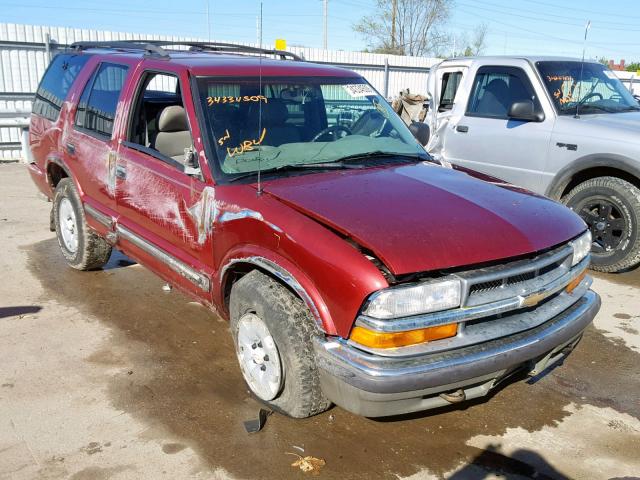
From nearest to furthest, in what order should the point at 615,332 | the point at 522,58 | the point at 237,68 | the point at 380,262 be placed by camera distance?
the point at 380,262, the point at 237,68, the point at 615,332, the point at 522,58

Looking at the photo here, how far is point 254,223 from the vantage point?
3076mm

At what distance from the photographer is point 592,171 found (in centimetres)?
592

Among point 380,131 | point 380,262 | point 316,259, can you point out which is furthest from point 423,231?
point 380,131

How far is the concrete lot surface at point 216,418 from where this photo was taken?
291cm

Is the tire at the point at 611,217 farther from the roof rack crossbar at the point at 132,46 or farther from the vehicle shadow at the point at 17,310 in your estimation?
the vehicle shadow at the point at 17,310

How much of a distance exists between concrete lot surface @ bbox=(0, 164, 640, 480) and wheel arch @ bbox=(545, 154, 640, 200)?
155 cm

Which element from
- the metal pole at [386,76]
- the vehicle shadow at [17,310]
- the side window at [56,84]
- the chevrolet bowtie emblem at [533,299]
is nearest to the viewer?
the chevrolet bowtie emblem at [533,299]

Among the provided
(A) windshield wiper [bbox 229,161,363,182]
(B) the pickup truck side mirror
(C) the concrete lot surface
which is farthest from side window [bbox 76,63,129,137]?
(B) the pickup truck side mirror

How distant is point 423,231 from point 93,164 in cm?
308

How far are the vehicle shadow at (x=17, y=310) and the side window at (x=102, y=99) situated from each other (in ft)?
5.03

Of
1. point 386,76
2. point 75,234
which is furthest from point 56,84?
point 386,76

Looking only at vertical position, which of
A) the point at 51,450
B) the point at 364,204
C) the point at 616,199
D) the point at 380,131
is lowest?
the point at 51,450

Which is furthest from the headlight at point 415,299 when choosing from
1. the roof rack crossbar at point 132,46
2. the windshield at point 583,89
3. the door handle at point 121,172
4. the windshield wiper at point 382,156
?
the windshield at point 583,89

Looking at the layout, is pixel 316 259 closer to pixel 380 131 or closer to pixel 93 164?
pixel 380 131
